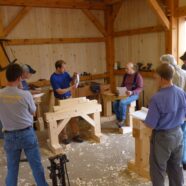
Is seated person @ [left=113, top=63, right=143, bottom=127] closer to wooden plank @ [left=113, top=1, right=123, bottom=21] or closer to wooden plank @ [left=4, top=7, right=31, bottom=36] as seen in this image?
wooden plank @ [left=113, top=1, right=123, bottom=21]

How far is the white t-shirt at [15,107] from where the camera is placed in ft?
7.69

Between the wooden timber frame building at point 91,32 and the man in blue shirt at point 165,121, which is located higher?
the wooden timber frame building at point 91,32

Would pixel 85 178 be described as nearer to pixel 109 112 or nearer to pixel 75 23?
pixel 109 112

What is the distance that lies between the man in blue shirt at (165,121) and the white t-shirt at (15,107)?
1150 millimetres

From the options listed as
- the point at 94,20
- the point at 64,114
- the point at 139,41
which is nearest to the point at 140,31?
the point at 139,41

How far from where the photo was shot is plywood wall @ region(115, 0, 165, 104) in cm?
568

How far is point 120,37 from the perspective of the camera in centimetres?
673

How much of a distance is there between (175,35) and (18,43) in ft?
11.2

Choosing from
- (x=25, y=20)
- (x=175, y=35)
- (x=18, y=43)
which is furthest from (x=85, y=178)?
(x=25, y=20)

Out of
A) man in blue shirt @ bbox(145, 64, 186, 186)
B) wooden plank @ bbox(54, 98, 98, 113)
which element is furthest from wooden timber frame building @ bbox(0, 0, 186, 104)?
man in blue shirt @ bbox(145, 64, 186, 186)

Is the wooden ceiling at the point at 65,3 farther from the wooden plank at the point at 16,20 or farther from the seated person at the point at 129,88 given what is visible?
the seated person at the point at 129,88

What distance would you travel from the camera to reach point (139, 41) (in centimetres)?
615

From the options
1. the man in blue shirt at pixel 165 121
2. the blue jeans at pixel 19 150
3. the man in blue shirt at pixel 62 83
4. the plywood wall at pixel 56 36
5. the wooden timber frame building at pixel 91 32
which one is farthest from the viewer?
the plywood wall at pixel 56 36

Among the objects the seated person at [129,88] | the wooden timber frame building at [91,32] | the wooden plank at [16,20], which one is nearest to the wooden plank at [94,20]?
the wooden timber frame building at [91,32]
